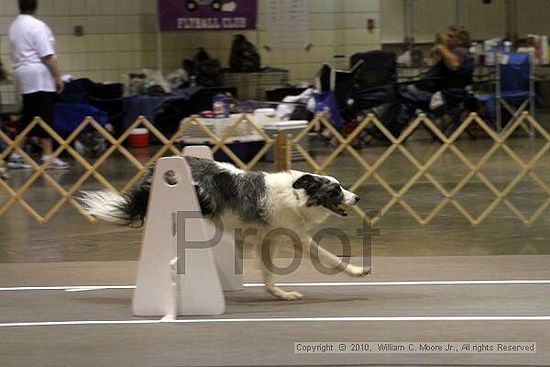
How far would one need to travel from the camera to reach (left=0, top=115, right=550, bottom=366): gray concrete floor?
521 centimetres

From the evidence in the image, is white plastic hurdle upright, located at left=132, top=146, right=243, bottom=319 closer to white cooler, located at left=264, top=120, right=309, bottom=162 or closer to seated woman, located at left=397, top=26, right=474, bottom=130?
white cooler, located at left=264, top=120, right=309, bottom=162

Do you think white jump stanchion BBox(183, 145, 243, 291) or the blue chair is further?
Result: the blue chair

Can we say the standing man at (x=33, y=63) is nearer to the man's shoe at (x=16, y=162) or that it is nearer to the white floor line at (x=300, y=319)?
the man's shoe at (x=16, y=162)

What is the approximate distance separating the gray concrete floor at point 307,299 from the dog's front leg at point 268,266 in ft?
0.26

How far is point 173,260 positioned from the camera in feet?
19.7

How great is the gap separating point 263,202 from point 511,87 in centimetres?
989

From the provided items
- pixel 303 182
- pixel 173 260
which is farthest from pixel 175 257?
pixel 303 182

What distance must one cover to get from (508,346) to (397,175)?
6.58 meters

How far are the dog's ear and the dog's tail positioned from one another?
0.92 meters

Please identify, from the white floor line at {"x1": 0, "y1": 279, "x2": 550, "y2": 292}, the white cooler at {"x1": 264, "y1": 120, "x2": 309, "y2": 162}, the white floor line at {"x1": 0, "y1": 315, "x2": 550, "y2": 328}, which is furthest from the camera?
the white cooler at {"x1": 264, "y1": 120, "x2": 309, "y2": 162}

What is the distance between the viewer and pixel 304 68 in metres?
18.1

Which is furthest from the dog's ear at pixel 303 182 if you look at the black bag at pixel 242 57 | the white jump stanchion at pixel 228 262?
the black bag at pixel 242 57

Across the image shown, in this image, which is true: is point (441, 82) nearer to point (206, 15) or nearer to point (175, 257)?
point (206, 15)

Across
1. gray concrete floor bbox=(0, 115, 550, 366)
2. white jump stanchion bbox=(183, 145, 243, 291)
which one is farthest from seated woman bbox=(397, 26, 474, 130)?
white jump stanchion bbox=(183, 145, 243, 291)
